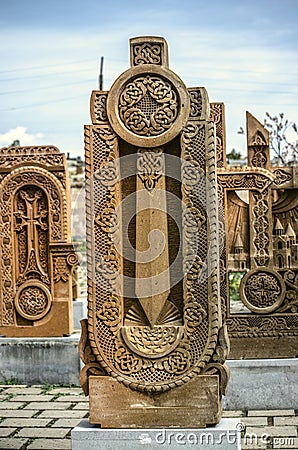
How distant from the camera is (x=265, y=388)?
7723 millimetres

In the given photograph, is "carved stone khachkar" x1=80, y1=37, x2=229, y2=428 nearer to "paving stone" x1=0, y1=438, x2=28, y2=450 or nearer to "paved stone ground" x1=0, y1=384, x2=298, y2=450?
"paved stone ground" x1=0, y1=384, x2=298, y2=450

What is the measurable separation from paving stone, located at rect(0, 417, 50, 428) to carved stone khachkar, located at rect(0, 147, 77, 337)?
76.2 inches

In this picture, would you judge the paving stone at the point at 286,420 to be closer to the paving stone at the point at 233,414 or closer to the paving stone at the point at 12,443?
the paving stone at the point at 233,414

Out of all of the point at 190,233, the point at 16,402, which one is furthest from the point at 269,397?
the point at 190,233

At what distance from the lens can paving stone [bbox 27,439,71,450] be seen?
21.3 ft

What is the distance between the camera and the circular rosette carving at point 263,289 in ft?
26.9

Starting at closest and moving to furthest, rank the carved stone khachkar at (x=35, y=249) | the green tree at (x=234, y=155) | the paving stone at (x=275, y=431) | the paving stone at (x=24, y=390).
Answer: the paving stone at (x=275, y=431) → the paving stone at (x=24, y=390) → the carved stone khachkar at (x=35, y=249) → the green tree at (x=234, y=155)

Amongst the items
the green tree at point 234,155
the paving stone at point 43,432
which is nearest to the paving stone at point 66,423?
the paving stone at point 43,432

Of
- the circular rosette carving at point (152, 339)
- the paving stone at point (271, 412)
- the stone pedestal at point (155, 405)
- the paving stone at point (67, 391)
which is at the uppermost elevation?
the circular rosette carving at point (152, 339)

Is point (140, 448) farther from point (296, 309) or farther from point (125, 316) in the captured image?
point (296, 309)

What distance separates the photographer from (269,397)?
7.72 meters

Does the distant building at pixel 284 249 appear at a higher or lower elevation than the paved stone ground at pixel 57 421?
higher

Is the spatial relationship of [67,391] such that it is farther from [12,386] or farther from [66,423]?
[66,423]

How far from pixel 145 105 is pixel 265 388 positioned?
3285 millimetres
